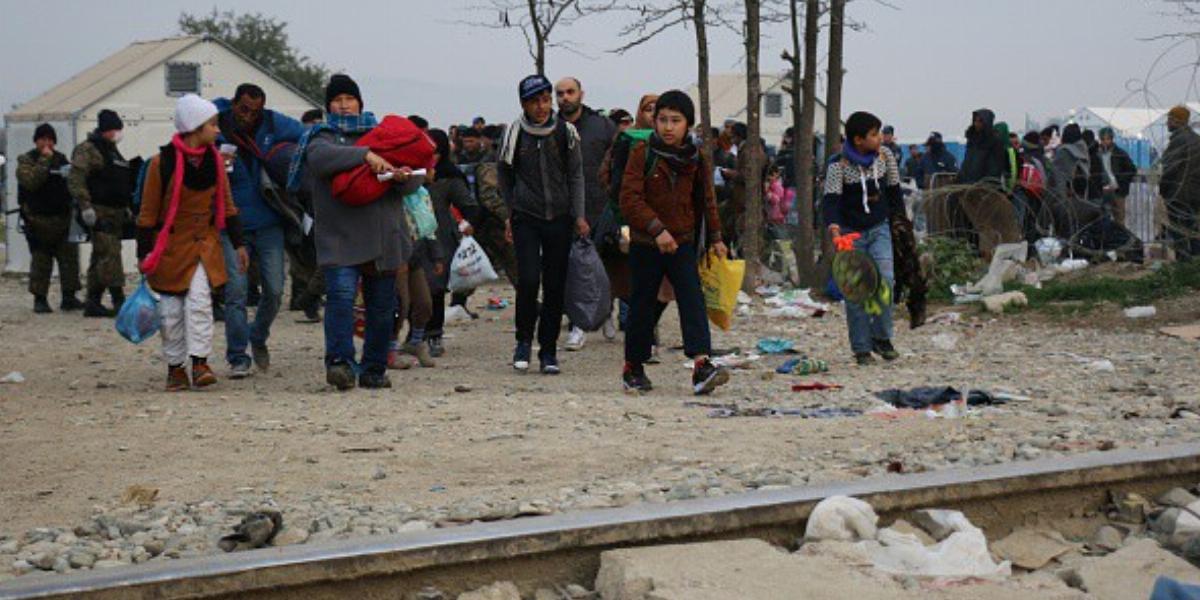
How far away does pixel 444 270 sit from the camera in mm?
13812

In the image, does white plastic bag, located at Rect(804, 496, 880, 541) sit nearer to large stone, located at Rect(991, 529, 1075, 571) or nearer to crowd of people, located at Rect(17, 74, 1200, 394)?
large stone, located at Rect(991, 529, 1075, 571)

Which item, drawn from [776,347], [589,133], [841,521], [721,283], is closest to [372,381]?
[721,283]

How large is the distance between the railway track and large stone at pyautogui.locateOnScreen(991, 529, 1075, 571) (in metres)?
0.09

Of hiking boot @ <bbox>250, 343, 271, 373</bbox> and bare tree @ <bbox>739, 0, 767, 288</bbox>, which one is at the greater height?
bare tree @ <bbox>739, 0, 767, 288</bbox>

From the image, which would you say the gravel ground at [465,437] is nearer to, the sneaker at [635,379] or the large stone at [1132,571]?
the sneaker at [635,379]

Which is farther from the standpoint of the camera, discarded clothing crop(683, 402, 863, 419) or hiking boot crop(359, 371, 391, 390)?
hiking boot crop(359, 371, 391, 390)

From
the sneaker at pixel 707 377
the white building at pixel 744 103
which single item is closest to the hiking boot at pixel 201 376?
the sneaker at pixel 707 377

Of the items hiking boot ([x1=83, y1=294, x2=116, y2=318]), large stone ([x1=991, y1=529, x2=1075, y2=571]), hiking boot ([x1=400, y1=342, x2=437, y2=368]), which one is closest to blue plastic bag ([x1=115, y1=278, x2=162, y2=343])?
hiking boot ([x1=400, y1=342, x2=437, y2=368])

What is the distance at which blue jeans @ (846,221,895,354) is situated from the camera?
12.3m

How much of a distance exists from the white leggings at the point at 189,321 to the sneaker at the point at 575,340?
3.39 metres

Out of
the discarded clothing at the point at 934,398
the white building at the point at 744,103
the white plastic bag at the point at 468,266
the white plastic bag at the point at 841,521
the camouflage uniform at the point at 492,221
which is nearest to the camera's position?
the white plastic bag at the point at 841,521

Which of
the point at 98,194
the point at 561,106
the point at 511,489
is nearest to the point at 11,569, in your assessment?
the point at 511,489

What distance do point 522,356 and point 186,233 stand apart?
2.46 metres

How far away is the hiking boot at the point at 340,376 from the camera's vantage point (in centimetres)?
1114
